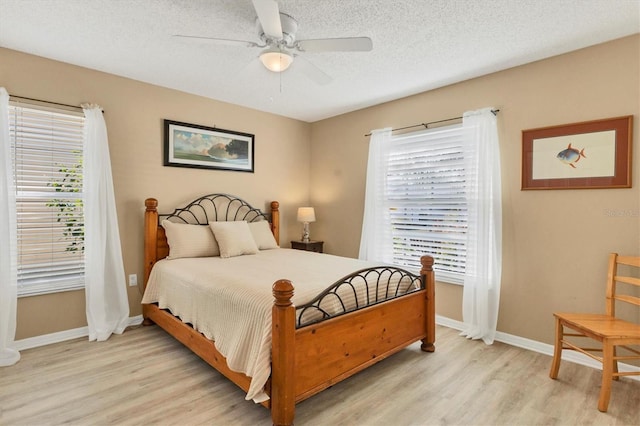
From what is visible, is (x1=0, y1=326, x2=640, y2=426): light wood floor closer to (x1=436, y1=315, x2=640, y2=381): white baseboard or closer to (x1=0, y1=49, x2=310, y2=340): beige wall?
(x1=436, y1=315, x2=640, y2=381): white baseboard

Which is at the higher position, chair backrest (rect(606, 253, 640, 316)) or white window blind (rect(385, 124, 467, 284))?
white window blind (rect(385, 124, 467, 284))

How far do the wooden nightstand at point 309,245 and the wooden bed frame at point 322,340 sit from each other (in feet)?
6.51

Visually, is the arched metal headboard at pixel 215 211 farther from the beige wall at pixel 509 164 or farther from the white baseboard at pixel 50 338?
the white baseboard at pixel 50 338

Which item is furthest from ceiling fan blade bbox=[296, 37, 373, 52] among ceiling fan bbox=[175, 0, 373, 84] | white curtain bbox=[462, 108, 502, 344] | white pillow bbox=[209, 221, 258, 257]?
white pillow bbox=[209, 221, 258, 257]

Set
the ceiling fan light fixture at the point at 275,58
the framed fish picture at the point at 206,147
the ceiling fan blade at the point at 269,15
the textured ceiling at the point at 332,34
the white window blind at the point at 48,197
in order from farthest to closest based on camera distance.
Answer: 1. the framed fish picture at the point at 206,147
2. the white window blind at the point at 48,197
3. the ceiling fan light fixture at the point at 275,58
4. the textured ceiling at the point at 332,34
5. the ceiling fan blade at the point at 269,15

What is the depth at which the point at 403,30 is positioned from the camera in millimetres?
2479

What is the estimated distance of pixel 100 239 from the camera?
126 inches

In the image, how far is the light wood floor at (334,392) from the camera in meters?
2.03

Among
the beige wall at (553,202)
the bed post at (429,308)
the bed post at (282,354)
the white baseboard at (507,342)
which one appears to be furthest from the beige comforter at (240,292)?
the beige wall at (553,202)

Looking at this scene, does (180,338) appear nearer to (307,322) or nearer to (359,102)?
(307,322)

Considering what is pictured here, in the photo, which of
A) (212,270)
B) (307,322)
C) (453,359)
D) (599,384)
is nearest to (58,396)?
(212,270)

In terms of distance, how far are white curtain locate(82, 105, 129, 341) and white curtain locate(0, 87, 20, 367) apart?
1.67 ft

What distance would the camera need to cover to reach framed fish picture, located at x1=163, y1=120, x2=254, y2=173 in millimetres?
3807

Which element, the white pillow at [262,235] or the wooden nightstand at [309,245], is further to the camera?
the wooden nightstand at [309,245]
